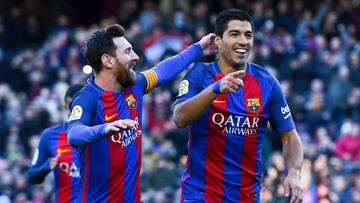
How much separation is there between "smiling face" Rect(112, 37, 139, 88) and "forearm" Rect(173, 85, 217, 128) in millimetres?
478

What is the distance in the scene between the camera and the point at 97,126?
8.60 metres

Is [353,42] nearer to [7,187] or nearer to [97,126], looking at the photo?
[7,187]

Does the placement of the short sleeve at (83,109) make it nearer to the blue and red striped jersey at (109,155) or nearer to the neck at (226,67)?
the blue and red striped jersey at (109,155)

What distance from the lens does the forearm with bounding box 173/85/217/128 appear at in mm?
8820

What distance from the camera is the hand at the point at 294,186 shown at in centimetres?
905

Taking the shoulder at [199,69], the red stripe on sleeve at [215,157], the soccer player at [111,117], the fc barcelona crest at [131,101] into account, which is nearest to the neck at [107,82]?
the soccer player at [111,117]

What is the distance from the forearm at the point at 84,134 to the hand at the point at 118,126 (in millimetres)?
78

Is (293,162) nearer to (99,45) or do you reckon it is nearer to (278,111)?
(278,111)

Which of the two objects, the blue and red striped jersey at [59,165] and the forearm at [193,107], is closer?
the forearm at [193,107]

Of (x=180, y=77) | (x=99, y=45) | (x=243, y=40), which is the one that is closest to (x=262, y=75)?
(x=243, y=40)

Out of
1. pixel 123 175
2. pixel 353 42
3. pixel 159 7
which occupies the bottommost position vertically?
pixel 123 175

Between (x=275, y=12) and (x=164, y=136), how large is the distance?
4.57 m

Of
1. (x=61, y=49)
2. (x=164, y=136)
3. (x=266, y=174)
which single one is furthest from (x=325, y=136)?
(x=61, y=49)

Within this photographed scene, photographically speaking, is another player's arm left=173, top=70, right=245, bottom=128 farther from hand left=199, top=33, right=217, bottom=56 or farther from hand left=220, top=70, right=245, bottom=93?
hand left=199, top=33, right=217, bottom=56
